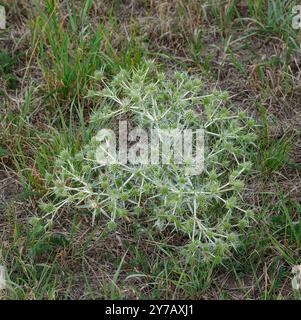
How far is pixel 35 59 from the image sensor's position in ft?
13.1

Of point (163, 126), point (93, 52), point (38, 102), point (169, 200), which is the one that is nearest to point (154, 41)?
point (93, 52)

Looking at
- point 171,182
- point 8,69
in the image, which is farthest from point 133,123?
point 8,69

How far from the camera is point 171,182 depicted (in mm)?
3162

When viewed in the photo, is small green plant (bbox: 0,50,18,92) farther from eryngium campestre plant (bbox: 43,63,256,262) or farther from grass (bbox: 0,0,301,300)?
eryngium campestre plant (bbox: 43,63,256,262)

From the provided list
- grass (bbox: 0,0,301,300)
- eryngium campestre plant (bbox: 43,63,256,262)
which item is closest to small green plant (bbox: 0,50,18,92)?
grass (bbox: 0,0,301,300)

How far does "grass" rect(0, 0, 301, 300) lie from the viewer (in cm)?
315

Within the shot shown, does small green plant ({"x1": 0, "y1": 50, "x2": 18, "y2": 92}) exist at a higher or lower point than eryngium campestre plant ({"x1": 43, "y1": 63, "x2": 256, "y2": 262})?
higher

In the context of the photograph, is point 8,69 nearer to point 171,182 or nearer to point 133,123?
point 133,123

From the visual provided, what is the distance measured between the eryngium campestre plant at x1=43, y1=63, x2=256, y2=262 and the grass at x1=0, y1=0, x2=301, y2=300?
0.01 m

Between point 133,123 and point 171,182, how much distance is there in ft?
2.02

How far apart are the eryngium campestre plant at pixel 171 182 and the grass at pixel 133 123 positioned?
1cm

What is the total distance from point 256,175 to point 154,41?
1.01 meters

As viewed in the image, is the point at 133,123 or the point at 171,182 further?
the point at 133,123

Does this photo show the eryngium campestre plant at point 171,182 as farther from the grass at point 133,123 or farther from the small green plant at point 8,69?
the small green plant at point 8,69
